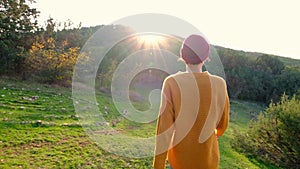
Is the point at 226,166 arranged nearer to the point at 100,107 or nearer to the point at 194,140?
the point at 194,140

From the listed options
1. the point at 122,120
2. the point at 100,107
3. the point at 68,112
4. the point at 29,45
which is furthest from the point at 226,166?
the point at 29,45

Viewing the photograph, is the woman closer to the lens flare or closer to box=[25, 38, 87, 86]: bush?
box=[25, 38, 87, 86]: bush

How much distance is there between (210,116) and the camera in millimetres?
2629

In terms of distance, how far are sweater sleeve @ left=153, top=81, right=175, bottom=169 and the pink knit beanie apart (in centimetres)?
30

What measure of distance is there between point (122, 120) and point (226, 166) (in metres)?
5.55

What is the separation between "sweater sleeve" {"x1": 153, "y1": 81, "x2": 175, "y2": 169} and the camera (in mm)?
2539

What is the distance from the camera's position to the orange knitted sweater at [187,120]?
255 cm

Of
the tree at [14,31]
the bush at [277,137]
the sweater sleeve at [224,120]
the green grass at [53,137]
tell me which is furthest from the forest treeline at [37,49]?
the sweater sleeve at [224,120]

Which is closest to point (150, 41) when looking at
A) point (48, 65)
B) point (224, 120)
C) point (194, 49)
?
point (48, 65)

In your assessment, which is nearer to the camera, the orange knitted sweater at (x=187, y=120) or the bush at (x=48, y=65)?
the orange knitted sweater at (x=187, y=120)

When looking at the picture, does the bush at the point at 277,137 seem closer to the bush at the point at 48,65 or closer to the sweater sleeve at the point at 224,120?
the sweater sleeve at the point at 224,120

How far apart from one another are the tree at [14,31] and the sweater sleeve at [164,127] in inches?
698

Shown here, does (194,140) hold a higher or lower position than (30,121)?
higher

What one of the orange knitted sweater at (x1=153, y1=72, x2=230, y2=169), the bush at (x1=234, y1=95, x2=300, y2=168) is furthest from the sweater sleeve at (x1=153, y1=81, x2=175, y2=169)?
the bush at (x1=234, y1=95, x2=300, y2=168)
